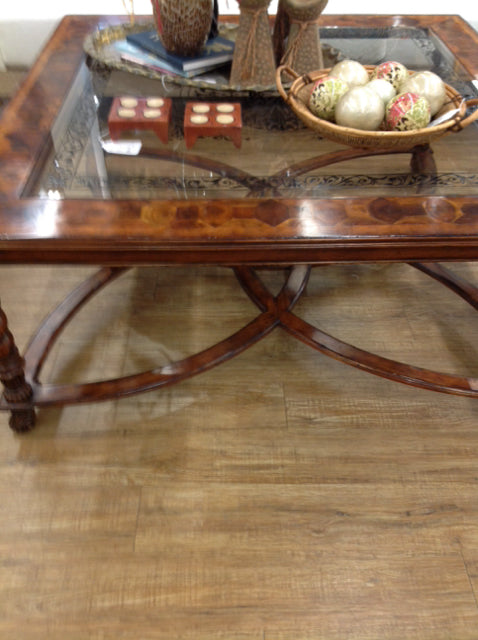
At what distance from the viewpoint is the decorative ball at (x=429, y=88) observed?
812 mm

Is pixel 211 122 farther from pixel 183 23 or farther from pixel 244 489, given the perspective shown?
pixel 244 489

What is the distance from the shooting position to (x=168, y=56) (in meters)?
0.97

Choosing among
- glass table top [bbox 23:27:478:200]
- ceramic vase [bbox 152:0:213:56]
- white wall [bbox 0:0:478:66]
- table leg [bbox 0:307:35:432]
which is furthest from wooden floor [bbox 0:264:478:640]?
white wall [bbox 0:0:478:66]

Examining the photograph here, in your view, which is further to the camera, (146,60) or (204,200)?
(146,60)

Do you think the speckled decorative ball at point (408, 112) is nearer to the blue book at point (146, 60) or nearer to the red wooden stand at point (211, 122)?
the red wooden stand at point (211, 122)

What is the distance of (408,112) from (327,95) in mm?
123

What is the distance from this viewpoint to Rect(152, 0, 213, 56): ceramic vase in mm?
931

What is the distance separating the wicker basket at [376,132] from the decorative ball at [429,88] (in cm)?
2

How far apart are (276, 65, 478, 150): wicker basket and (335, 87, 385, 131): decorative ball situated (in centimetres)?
2

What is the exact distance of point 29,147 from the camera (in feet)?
2.60

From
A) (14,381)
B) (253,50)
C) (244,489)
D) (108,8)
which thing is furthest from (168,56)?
(108,8)

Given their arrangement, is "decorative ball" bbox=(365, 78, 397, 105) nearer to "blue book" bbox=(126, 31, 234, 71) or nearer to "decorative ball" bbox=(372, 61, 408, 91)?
"decorative ball" bbox=(372, 61, 408, 91)

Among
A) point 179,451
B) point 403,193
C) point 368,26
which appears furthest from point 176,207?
point 368,26

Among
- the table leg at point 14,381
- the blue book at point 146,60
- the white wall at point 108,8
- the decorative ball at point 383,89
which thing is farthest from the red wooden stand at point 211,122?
the white wall at point 108,8
